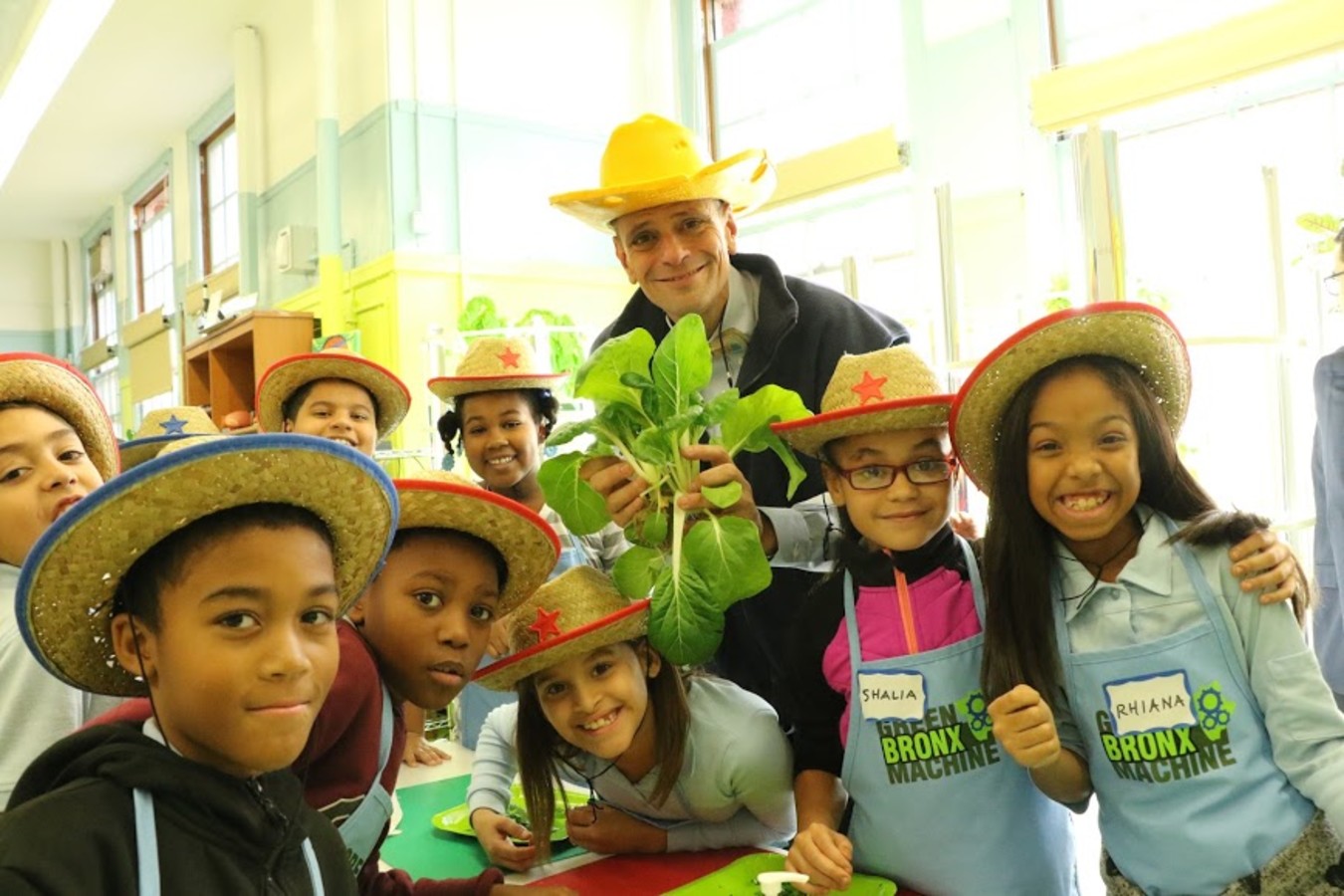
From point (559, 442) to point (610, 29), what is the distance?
5.42 m

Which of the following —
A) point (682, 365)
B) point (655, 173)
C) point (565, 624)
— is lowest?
point (565, 624)

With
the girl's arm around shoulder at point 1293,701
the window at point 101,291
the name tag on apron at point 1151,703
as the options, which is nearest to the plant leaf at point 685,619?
the name tag on apron at point 1151,703

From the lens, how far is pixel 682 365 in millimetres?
1494

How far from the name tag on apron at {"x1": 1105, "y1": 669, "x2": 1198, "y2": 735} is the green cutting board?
0.38 m

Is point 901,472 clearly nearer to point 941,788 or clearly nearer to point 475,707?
point 941,788

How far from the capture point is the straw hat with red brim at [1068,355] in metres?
1.41

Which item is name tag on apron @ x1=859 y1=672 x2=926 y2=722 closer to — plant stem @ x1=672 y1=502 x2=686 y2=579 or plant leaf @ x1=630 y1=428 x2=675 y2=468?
plant stem @ x1=672 y1=502 x2=686 y2=579

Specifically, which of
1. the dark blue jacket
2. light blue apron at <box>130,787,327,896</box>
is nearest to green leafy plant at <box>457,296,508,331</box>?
the dark blue jacket

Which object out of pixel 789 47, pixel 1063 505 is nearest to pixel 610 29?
pixel 789 47

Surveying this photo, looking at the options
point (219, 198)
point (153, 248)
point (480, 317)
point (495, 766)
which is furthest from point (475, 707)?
point (153, 248)

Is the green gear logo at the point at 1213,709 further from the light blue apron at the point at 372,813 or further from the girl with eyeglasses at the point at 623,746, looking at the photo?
the light blue apron at the point at 372,813

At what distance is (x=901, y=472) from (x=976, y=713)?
1.18 ft

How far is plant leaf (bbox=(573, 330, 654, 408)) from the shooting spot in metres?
1.52

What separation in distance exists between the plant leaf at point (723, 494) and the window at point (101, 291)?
1196cm
